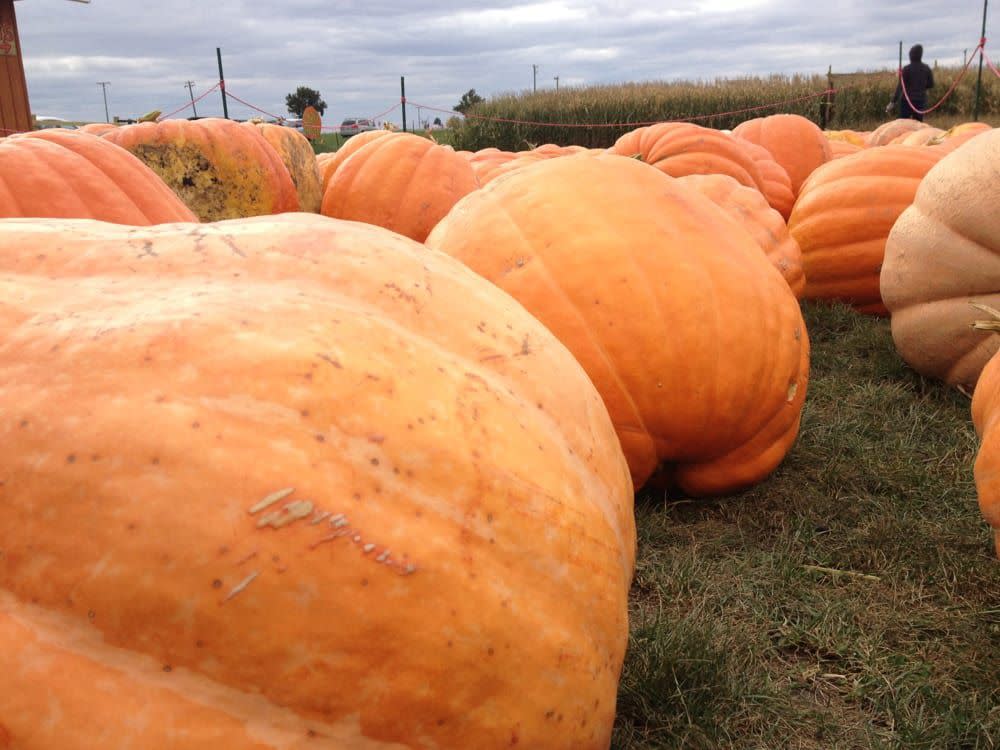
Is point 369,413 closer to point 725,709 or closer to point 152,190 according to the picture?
point 725,709

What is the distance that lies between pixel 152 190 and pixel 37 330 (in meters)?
1.66

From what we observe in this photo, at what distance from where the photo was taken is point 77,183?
2.41m

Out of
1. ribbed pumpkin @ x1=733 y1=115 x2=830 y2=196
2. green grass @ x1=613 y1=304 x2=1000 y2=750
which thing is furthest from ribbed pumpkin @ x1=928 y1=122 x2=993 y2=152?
green grass @ x1=613 y1=304 x2=1000 y2=750

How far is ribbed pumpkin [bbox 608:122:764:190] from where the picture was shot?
18.3 feet

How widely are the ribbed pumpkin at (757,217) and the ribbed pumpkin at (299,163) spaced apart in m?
2.14

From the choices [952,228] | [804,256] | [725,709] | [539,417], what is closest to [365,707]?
[539,417]

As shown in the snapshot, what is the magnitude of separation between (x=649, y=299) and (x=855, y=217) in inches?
111

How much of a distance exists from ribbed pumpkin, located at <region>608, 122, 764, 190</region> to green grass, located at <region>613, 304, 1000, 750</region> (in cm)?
281

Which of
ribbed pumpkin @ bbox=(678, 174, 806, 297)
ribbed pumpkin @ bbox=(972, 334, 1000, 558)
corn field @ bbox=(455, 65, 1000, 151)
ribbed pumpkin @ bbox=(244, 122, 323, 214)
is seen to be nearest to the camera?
ribbed pumpkin @ bbox=(972, 334, 1000, 558)

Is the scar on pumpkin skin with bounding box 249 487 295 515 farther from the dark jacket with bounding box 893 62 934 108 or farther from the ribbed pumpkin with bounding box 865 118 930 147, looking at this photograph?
the dark jacket with bounding box 893 62 934 108

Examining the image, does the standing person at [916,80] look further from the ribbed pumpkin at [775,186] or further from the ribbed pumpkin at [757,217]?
the ribbed pumpkin at [757,217]

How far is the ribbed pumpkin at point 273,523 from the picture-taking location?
3.04 feet

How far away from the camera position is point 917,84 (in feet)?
54.1

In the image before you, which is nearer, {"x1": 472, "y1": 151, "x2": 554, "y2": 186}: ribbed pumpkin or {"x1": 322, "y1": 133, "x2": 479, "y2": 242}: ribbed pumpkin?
{"x1": 322, "y1": 133, "x2": 479, "y2": 242}: ribbed pumpkin
